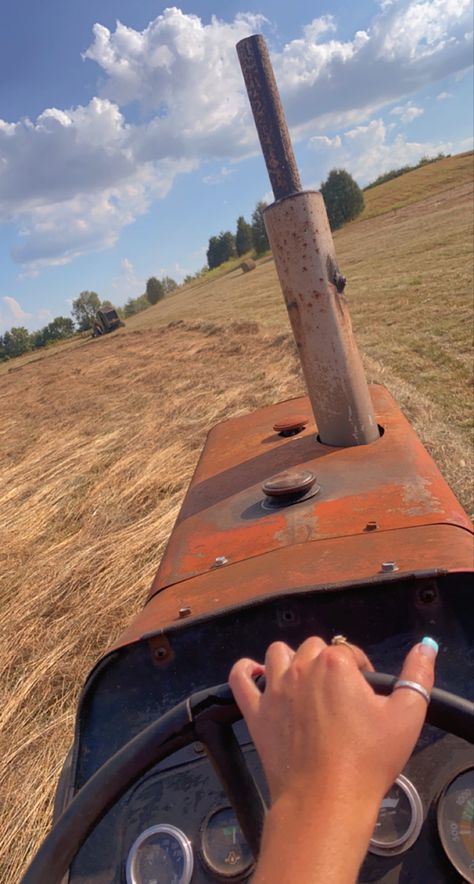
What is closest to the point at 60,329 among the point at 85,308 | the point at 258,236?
the point at 85,308

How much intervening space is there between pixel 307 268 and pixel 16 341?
57703 millimetres

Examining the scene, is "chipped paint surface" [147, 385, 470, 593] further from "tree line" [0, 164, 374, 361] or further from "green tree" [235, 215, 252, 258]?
"green tree" [235, 215, 252, 258]

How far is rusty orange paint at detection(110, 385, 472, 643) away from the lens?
1.45m

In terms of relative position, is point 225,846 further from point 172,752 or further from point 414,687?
point 414,687

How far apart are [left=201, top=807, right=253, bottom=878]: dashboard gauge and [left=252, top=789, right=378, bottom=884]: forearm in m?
0.54

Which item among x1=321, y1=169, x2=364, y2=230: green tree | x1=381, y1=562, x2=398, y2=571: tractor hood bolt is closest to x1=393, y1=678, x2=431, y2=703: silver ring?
x1=381, y1=562, x2=398, y2=571: tractor hood bolt

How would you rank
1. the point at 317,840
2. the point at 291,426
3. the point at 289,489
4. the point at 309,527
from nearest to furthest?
the point at 317,840 < the point at 309,527 < the point at 289,489 < the point at 291,426

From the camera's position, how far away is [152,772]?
53.1 inches

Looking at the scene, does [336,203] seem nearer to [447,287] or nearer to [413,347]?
[447,287]

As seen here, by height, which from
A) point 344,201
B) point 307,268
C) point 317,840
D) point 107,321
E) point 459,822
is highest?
point 344,201

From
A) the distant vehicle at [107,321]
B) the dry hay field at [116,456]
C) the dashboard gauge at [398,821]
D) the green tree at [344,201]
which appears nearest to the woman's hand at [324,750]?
the dashboard gauge at [398,821]

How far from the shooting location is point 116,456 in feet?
22.7

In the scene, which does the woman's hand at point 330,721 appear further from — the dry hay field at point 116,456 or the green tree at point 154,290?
the green tree at point 154,290

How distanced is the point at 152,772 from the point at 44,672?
2242 millimetres
